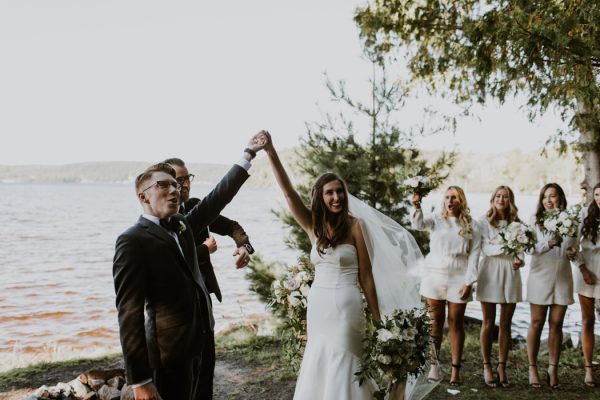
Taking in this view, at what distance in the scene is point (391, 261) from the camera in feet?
14.3

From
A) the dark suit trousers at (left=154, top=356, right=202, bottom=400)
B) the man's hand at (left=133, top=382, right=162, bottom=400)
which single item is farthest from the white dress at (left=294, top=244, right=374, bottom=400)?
the man's hand at (left=133, top=382, right=162, bottom=400)

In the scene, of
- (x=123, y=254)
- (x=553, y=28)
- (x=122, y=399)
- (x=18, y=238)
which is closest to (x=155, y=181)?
(x=123, y=254)

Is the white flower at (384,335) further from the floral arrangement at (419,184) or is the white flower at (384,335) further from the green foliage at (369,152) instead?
the green foliage at (369,152)

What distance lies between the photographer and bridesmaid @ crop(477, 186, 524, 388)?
19.3ft

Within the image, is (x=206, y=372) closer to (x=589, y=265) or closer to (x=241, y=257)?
(x=241, y=257)

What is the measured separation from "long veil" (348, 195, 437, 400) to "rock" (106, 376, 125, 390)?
10.0ft

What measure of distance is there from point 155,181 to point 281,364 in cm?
479

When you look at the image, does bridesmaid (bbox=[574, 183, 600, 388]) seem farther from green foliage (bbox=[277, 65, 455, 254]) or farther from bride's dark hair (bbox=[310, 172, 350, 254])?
bride's dark hair (bbox=[310, 172, 350, 254])

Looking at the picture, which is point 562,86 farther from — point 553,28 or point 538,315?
point 538,315

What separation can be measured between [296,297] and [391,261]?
89 cm

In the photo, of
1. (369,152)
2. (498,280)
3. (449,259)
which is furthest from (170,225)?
(369,152)

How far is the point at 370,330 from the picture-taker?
406cm

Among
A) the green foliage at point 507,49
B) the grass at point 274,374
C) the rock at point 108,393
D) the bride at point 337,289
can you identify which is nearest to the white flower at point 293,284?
the bride at point 337,289

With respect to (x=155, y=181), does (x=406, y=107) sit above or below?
above
